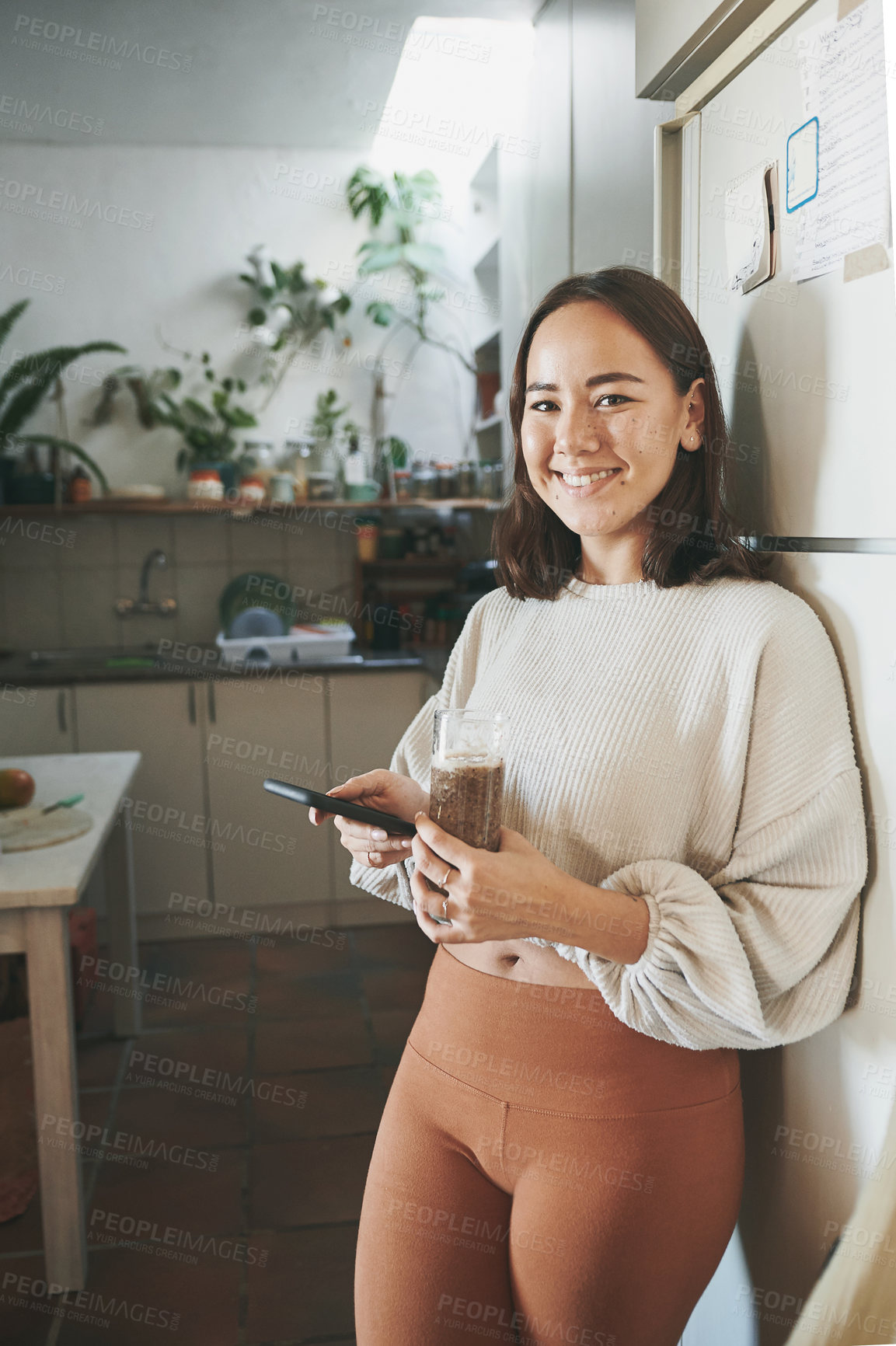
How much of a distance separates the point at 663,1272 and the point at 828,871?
444 millimetres

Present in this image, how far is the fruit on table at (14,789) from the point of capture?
6.91 ft

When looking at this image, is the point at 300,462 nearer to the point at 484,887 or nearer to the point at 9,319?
the point at 9,319

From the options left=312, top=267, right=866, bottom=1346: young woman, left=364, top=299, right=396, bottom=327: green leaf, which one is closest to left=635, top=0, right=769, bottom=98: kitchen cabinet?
left=312, top=267, right=866, bottom=1346: young woman

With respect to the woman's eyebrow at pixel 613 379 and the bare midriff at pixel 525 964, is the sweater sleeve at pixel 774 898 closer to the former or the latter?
the bare midriff at pixel 525 964

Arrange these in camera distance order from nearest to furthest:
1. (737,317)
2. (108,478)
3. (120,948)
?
(737,317) < (120,948) < (108,478)

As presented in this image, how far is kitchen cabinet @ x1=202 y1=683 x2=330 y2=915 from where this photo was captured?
3441 millimetres

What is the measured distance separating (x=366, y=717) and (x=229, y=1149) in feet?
5.15

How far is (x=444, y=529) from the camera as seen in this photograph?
421 centimetres

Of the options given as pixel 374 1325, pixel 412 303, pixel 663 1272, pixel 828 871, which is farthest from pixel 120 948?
pixel 412 303

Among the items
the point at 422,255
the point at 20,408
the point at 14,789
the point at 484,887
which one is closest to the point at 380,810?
the point at 484,887

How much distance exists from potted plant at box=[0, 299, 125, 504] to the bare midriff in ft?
10.4

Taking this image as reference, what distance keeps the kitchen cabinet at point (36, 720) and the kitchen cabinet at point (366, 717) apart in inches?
35.1

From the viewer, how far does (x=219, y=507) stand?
3.80m

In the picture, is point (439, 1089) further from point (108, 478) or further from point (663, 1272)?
point (108, 478)
